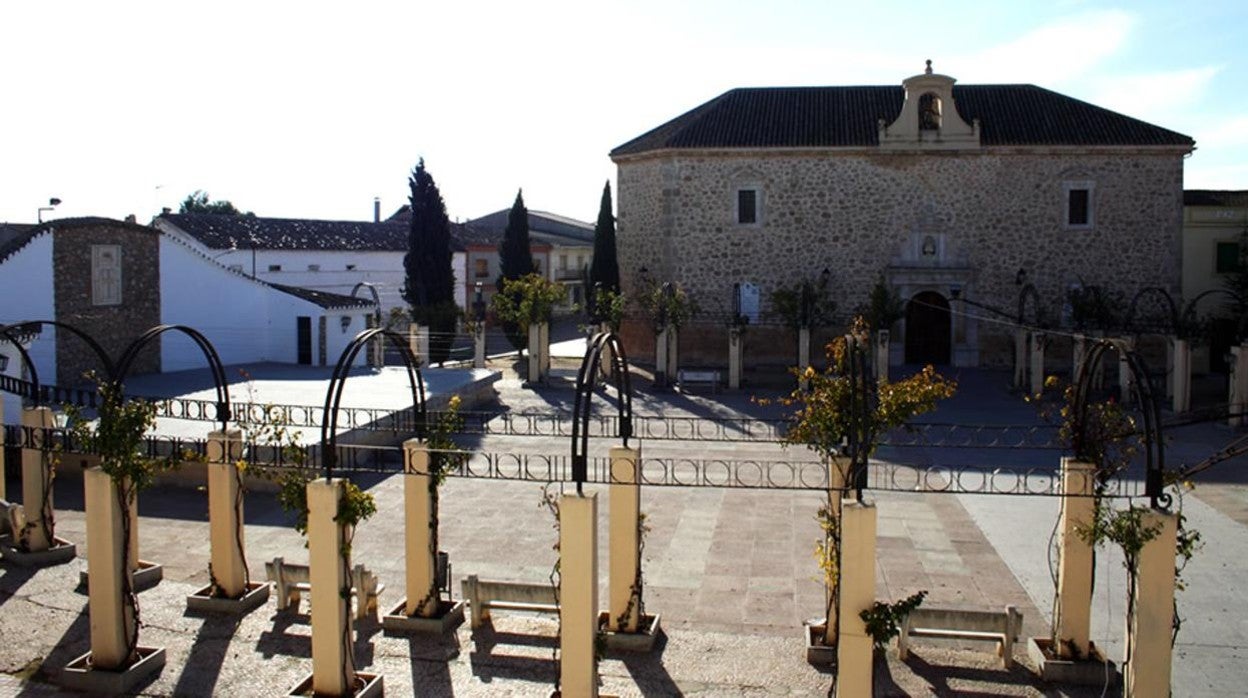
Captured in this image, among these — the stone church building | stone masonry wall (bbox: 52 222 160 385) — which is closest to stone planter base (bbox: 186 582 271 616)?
stone masonry wall (bbox: 52 222 160 385)

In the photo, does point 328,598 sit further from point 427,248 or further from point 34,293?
point 427,248

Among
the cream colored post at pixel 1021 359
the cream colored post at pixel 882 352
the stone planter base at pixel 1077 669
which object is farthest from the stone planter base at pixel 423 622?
the cream colored post at pixel 1021 359

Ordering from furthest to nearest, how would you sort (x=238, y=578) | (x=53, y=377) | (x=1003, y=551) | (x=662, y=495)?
(x=53, y=377), (x=662, y=495), (x=1003, y=551), (x=238, y=578)

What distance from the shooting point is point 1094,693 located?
26.8 feet

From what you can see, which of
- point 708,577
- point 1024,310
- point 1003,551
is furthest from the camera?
point 1024,310

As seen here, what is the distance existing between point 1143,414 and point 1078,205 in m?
21.0

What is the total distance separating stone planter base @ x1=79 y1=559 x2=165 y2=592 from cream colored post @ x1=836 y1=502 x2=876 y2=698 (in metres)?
6.84

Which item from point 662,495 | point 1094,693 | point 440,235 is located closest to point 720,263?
point 440,235

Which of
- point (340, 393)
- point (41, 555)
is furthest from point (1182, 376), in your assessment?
point (41, 555)

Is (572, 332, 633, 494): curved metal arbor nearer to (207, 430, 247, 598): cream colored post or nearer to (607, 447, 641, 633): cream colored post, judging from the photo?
(607, 447, 641, 633): cream colored post

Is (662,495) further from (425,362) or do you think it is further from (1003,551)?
(425,362)

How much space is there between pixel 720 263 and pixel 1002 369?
24.4ft

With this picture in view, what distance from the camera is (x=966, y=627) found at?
8.78 metres

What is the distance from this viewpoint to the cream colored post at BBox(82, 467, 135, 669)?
8398mm
